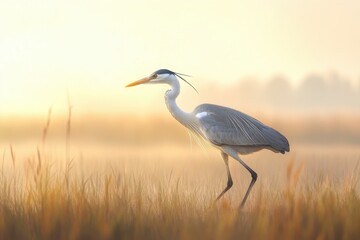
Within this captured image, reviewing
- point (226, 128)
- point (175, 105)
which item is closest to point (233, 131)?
point (226, 128)

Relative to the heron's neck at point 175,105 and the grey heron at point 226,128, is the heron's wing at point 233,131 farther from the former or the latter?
the heron's neck at point 175,105

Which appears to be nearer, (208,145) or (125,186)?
(125,186)

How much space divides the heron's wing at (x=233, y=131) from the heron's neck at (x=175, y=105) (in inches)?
6.2

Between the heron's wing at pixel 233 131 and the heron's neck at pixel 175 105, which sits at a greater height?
the heron's neck at pixel 175 105

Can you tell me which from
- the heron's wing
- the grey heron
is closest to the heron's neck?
the grey heron

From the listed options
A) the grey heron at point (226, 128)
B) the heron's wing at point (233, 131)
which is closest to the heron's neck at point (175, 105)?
the grey heron at point (226, 128)

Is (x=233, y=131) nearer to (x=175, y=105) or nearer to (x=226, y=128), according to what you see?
(x=226, y=128)

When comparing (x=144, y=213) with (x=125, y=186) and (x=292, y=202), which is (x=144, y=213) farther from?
(x=292, y=202)

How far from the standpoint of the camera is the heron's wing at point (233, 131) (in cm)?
732

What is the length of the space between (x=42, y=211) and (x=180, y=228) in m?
1.03

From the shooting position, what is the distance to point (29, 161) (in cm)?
481

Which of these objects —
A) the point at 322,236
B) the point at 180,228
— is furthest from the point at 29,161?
the point at 322,236

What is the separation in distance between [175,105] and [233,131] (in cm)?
76

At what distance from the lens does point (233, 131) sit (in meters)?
7.38
